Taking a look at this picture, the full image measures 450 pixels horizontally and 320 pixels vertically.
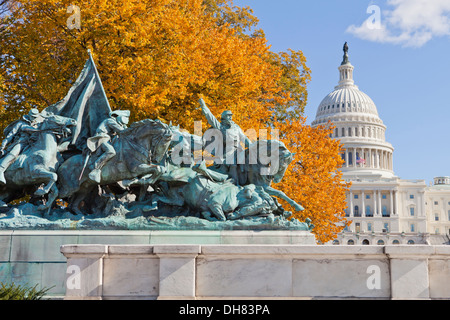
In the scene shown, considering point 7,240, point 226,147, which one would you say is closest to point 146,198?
point 226,147

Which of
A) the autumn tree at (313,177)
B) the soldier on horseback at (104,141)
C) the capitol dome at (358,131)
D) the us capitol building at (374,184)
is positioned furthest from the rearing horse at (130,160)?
the capitol dome at (358,131)

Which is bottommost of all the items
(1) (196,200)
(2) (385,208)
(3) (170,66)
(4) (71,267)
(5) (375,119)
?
(4) (71,267)

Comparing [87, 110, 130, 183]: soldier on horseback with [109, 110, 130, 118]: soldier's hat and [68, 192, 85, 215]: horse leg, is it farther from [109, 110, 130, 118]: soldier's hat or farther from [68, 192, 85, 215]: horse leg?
[68, 192, 85, 215]: horse leg

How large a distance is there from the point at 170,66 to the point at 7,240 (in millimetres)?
10546

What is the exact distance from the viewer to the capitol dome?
132000 mm

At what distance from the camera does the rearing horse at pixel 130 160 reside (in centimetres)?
1383

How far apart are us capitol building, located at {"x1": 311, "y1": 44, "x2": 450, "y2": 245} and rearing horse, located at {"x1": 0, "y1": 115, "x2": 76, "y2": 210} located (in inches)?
4023

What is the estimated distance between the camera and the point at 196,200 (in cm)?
1371

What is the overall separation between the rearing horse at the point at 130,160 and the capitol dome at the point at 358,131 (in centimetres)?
11664

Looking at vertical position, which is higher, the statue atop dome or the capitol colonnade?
the statue atop dome

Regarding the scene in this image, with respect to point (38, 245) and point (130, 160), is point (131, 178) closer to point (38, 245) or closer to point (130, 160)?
point (130, 160)

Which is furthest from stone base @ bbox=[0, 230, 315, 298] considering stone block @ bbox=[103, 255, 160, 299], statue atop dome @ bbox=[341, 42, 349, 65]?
statue atop dome @ bbox=[341, 42, 349, 65]

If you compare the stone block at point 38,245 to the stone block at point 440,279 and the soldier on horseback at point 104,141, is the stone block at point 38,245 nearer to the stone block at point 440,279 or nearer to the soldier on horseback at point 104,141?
the soldier on horseback at point 104,141
